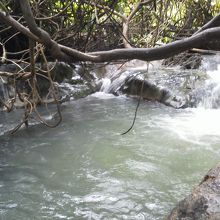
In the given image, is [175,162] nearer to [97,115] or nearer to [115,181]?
[115,181]

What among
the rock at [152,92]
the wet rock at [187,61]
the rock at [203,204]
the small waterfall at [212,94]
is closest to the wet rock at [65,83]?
the rock at [152,92]

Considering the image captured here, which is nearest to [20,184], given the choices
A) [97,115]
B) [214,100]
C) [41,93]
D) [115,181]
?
[115,181]

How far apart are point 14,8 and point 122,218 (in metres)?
4.35

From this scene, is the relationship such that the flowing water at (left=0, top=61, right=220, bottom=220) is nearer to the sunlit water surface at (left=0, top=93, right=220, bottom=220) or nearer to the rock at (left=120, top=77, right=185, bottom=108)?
the sunlit water surface at (left=0, top=93, right=220, bottom=220)

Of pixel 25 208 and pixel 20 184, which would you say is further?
pixel 20 184

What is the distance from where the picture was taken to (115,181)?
13.5 feet

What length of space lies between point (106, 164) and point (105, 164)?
1 centimetres

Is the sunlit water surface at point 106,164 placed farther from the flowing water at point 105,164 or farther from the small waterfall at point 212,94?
the small waterfall at point 212,94

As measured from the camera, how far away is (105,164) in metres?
4.60

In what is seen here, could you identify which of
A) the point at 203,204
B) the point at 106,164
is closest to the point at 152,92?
the point at 106,164

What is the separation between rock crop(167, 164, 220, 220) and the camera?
242 centimetres

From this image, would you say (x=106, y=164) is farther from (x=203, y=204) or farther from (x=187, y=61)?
(x=187, y=61)

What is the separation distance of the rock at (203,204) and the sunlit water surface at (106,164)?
797mm

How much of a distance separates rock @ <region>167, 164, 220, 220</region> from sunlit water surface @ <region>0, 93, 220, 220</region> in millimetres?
797
